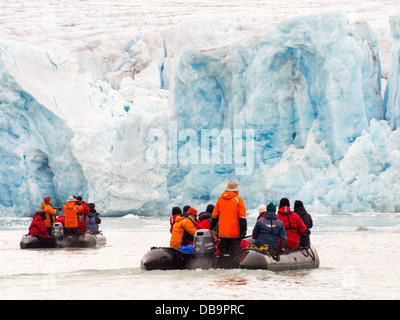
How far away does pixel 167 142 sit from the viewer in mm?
25016

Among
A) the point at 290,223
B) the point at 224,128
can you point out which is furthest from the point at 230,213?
the point at 224,128

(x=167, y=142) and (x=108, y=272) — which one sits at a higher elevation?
(x=167, y=142)

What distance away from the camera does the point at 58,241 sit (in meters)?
12.3

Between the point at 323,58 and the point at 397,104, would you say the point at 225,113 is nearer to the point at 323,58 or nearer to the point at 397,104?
the point at 323,58

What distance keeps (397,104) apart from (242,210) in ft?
55.9

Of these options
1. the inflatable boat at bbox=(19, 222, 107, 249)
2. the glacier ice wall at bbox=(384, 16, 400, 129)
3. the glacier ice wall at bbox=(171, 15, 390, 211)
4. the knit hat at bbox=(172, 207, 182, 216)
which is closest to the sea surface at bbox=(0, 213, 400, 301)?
the inflatable boat at bbox=(19, 222, 107, 249)

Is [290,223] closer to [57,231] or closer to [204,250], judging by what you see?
[204,250]

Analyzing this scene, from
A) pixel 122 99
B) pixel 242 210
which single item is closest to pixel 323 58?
pixel 122 99

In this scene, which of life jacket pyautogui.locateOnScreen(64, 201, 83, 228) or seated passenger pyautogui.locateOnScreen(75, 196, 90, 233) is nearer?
life jacket pyautogui.locateOnScreen(64, 201, 83, 228)

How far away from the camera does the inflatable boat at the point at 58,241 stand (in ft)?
39.9

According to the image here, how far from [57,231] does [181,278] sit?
16.7ft

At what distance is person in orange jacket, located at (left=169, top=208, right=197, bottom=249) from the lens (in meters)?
8.49

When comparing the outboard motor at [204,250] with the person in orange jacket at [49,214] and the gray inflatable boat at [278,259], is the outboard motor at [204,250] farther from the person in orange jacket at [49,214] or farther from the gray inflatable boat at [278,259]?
the person in orange jacket at [49,214]
